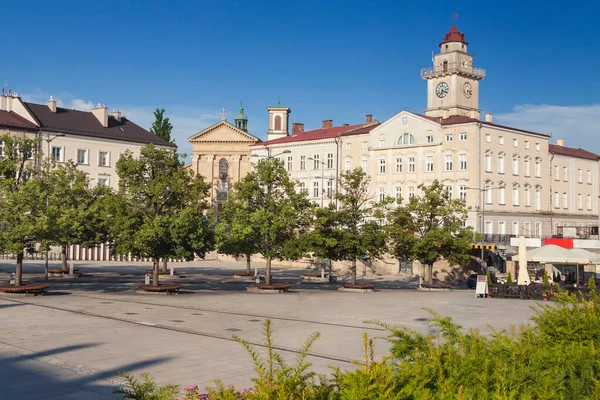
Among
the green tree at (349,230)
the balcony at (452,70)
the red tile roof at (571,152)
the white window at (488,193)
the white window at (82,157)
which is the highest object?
the balcony at (452,70)

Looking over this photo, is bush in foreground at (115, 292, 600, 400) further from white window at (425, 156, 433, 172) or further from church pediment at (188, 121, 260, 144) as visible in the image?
church pediment at (188, 121, 260, 144)

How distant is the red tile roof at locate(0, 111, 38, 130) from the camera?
68500mm

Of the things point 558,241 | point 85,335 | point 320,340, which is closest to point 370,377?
point 320,340

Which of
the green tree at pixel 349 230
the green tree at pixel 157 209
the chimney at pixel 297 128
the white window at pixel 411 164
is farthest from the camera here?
the chimney at pixel 297 128

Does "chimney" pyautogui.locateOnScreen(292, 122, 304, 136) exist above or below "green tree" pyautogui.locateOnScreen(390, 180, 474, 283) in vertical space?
above

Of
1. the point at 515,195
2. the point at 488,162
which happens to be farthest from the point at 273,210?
the point at 515,195

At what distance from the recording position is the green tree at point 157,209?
3528 cm

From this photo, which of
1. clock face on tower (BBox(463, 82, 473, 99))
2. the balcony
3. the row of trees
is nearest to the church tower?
the balcony

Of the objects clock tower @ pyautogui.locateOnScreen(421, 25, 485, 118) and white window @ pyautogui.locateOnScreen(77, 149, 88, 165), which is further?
clock tower @ pyautogui.locateOnScreen(421, 25, 485, 118)

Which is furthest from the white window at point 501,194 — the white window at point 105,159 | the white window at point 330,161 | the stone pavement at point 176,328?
the white window at point 105,159

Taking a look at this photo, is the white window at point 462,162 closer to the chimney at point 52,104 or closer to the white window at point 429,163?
the white window at point 429,163

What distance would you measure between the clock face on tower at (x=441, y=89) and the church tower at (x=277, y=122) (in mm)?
22946

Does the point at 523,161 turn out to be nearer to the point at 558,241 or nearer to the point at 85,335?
the point at 558,241

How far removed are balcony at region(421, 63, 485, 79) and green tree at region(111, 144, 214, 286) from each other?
159ft
